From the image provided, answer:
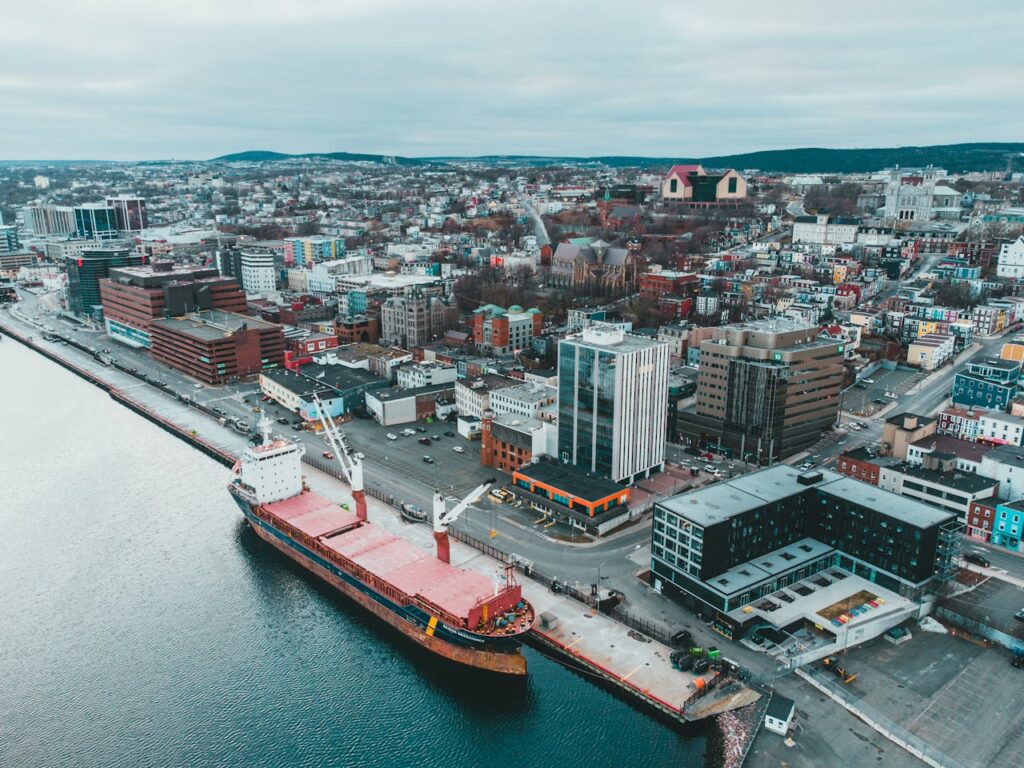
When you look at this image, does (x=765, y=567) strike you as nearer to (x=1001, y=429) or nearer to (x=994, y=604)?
(x=994, y=604)

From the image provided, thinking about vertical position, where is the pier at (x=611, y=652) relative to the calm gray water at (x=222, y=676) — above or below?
above

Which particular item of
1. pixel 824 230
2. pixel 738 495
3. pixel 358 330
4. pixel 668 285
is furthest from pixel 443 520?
pixel 824 230

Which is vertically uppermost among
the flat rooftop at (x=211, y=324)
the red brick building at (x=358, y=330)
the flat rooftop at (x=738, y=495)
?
the flat rooftop at (x=211, y=324)

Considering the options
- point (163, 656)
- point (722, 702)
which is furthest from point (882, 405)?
point (163, 656)

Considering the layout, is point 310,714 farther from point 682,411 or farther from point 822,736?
point 682,411

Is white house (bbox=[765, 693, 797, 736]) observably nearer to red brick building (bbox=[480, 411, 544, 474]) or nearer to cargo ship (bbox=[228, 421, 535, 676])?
cargo ship (bbox=[228, 421, 535, 676])

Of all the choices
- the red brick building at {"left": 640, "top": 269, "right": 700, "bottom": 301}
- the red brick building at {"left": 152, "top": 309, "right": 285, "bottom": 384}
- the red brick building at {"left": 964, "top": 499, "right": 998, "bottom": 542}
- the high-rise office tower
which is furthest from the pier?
the red brick building at {"left": 640, "top": 269, "right": 700, "bottom": 301}

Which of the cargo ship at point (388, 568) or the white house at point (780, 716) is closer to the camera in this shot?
the white house at point (780, 716)

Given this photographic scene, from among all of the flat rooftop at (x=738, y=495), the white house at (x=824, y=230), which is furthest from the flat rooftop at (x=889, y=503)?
the white house at (x=824, y=230)

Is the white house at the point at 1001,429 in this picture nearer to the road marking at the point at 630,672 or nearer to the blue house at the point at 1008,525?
the blue house at the point at 1008,525
